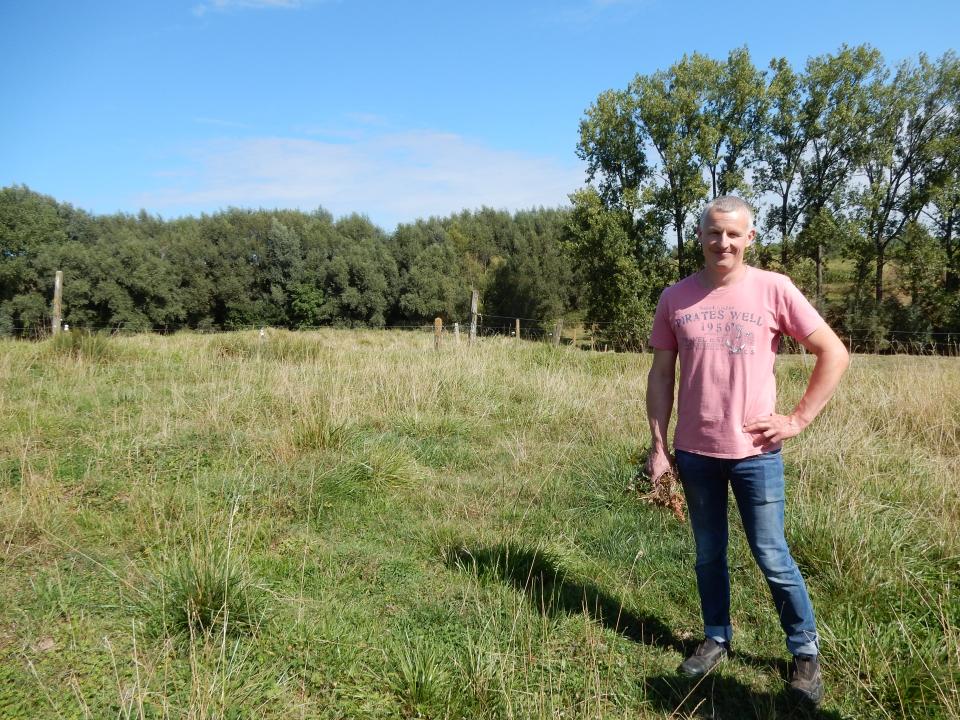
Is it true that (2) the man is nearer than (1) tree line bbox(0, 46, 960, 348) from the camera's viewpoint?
Yes

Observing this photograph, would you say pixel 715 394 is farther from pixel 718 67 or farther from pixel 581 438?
pixel 718 67

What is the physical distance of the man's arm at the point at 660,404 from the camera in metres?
2.44

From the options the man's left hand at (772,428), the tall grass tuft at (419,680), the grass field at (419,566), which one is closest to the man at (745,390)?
the man's left hand at (772,428)

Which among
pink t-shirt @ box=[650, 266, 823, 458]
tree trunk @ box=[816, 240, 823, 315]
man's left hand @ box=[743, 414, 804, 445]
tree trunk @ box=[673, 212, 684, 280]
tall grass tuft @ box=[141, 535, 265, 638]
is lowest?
tall grass tuft @ box=[141, 535, 265, 638]

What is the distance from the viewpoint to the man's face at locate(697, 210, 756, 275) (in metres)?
2.14

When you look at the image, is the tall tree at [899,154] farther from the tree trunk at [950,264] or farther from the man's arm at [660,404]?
the man's arm at [660,404]

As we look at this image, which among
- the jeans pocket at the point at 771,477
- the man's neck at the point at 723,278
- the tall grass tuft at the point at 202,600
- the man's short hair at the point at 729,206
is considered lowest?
the tall grass tuft at the point at 202,600

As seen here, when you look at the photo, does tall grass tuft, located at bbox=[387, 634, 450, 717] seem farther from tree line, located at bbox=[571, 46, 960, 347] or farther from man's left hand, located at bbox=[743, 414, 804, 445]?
tree line, located at bbox=[571, 46, 960, 347]

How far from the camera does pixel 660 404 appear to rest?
8.16ft

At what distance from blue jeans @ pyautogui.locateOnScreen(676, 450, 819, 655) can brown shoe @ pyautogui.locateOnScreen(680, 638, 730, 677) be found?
20 centimetres

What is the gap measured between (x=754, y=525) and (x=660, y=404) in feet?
1.93

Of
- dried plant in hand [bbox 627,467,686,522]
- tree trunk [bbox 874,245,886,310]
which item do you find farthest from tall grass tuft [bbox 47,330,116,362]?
tree trunk [bbox 874,245,886,310]

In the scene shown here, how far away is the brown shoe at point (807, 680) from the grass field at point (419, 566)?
7cm

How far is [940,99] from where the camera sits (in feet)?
90.0
